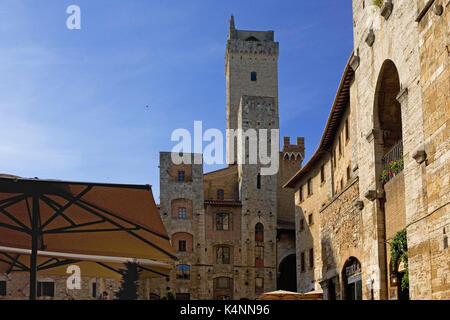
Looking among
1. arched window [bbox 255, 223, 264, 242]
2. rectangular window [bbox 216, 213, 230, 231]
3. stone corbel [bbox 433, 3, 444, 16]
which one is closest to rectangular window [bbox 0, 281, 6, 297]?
rectangular window [bbox 216, 213, 230, 231]

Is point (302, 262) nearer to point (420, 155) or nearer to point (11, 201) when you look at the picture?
point (420, 155)

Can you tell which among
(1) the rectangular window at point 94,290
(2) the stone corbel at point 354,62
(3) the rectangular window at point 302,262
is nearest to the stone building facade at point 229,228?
(1) the rectangular window at point 94,290

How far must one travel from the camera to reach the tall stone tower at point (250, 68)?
65500 millimetres

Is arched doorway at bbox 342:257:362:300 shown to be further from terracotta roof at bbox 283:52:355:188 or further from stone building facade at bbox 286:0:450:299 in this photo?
terracotta roof at bbox 283:52:355:188

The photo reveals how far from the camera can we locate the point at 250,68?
66125 mm

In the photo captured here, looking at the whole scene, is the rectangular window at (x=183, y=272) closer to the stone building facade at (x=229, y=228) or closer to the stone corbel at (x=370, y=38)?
the stone building facade at (x=229, y=228)

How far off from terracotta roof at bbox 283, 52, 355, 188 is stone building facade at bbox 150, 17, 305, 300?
1195cm

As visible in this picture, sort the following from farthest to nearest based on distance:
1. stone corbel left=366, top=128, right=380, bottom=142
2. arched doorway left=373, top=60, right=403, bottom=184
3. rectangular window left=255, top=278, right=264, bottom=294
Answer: rectangular window left=255, top=278, right=264, bottom=294, stone corbel left=366, top=128, right=380, bottom=142, arched doorway left=373, top=60, right=403, bottom=184

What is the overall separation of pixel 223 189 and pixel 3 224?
40.5m

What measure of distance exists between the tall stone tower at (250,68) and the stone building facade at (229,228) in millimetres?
15919

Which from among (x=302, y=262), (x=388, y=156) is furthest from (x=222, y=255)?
(x=388, y=156)

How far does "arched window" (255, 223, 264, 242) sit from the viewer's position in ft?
153

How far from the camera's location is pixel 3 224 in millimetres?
9594
